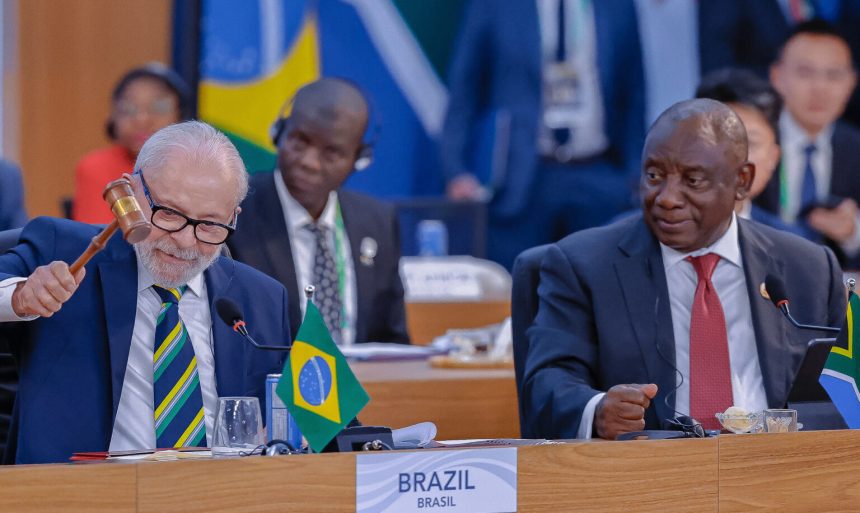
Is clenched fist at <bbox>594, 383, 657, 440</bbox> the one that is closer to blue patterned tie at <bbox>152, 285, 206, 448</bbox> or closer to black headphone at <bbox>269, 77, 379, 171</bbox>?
blue patterned tie at <bbox>152, 285, 206, 448</bbox>

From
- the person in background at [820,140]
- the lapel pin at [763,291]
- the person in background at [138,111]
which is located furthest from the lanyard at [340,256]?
the person in background at [820,140]

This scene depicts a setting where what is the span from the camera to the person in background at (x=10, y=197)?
4.21 metres

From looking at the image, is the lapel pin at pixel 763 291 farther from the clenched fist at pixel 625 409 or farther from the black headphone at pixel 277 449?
the black headphone at pixel 277 449

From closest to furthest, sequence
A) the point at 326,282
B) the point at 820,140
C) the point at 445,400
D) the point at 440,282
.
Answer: the point at 445,400 → the point at 326,282 → the point at 440,282 → the point at 820,140

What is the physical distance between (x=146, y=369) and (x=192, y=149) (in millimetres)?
403

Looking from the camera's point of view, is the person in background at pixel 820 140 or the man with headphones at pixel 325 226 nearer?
the man with headphones at pixel 325 226

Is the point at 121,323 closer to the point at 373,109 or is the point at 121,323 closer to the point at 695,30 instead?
the point at 373,109

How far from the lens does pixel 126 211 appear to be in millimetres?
1940

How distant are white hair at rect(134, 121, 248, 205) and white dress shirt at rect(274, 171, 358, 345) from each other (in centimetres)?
Result: 153

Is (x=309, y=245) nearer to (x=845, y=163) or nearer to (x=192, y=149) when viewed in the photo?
(x=192, y=149)

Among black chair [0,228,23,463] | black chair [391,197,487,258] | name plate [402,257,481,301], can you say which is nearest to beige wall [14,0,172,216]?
black chair [391,197,487,258]

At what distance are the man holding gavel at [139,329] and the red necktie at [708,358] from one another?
99 cm

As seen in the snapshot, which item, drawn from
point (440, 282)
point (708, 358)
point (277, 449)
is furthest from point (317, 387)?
point (440, 282)

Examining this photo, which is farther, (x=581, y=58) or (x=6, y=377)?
(x=581, y=58)
